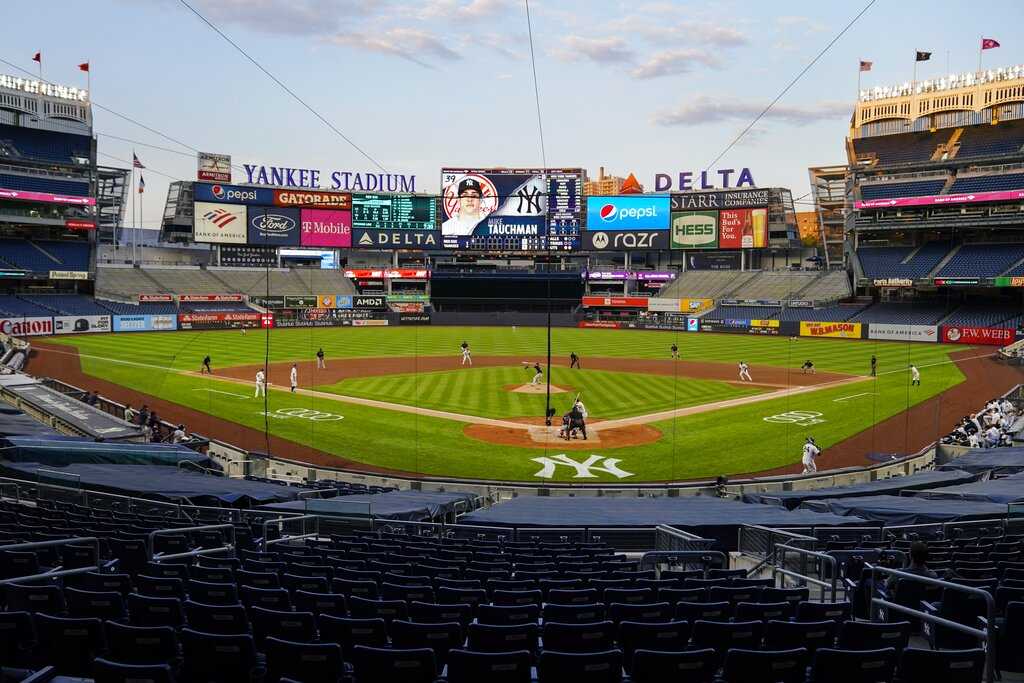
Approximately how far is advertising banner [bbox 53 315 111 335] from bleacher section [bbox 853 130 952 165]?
8397 centimetres

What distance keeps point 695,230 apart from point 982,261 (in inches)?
1362

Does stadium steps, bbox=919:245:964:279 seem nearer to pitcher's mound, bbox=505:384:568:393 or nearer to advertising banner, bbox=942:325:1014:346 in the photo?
advertising banner, bbox=942:325:1014:346

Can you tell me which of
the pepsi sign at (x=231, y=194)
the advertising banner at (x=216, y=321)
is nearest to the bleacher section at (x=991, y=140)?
the advertising banner at (x=216, y=321)

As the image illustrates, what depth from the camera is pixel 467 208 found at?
9600 centimetres

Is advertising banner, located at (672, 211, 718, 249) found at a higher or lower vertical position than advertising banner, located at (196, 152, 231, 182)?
lower

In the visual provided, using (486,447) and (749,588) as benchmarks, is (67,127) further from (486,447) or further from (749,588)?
(749,588)

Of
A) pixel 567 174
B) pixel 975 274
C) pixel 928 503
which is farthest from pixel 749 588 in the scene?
pixel 567 174

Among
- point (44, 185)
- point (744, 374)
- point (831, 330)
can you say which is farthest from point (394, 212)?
point (744, 374)

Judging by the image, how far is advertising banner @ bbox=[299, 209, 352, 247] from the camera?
3836 inches

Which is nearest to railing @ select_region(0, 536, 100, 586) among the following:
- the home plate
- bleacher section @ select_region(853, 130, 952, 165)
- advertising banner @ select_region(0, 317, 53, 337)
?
the home plate

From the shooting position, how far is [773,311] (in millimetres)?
80062

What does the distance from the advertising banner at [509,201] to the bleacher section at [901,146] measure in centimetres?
3363

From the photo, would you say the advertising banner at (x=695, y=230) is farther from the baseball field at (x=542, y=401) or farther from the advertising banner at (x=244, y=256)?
the advertising banner at (x=244, y=256)

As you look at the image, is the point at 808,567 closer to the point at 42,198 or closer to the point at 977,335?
the point at 977,335
